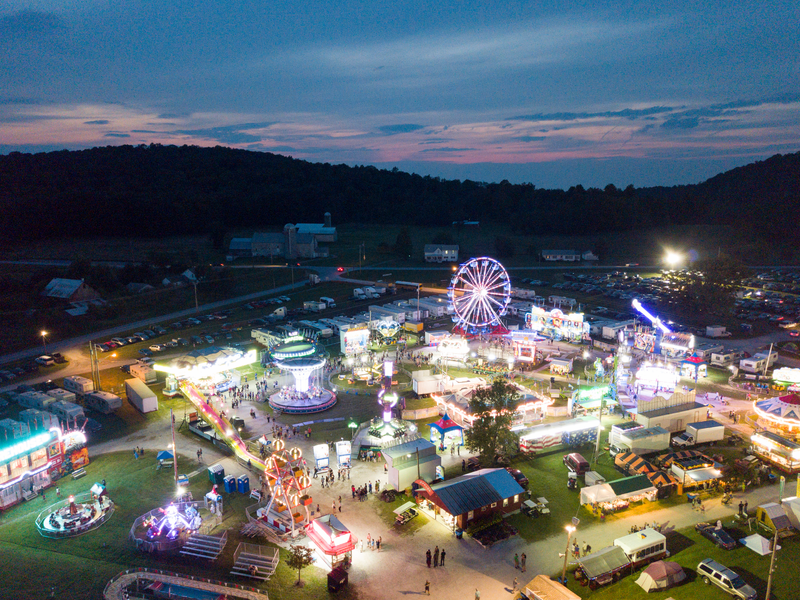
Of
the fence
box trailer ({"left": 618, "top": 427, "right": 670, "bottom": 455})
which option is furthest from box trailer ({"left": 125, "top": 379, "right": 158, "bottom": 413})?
box trailer ({"left": 618, "top": 427, "right": 670, "bottom": 455})

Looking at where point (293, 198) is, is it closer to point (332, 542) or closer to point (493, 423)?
point (493, 423)

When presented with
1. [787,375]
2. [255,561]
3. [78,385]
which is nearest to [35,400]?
[78,385]

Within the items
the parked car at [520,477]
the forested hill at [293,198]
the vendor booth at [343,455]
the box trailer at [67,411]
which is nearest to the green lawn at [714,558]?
the parked car at [520,477]

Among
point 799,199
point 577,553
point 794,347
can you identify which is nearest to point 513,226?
point 799,199

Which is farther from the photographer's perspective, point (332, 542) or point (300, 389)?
point (300, 389)

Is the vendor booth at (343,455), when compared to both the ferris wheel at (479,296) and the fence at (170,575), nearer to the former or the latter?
the fence at (170,575)

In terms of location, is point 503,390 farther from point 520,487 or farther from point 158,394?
point 158,394
